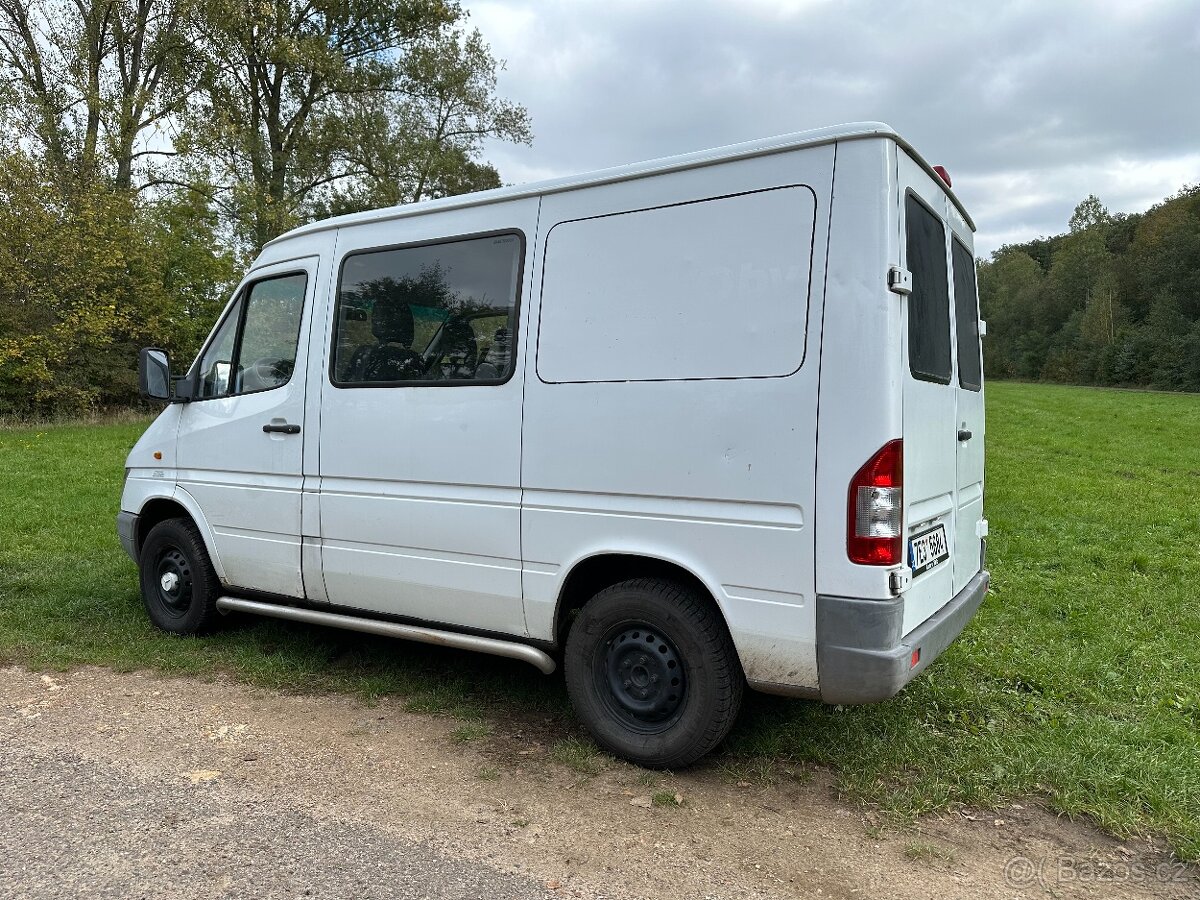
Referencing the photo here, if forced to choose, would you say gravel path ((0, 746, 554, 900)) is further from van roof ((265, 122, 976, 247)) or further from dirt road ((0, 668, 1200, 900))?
van roof ((265, 122, 976, 247))

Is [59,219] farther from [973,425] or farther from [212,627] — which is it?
[973,425]

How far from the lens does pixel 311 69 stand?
22.0 meters

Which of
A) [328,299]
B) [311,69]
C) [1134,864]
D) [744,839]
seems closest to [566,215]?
[328,299]

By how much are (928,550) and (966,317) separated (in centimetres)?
147

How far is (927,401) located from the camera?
11.4 ft

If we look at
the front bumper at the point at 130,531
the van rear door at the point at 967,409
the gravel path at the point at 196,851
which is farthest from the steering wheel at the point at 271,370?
the van rear door at the point at 967,409

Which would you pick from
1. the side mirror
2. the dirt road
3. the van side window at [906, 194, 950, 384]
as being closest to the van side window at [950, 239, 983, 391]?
the van side window at [906, 194, 950, 384]

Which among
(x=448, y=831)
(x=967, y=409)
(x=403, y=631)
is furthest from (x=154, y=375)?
(x=967, y=409)

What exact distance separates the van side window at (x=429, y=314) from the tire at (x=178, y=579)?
1.70 meters

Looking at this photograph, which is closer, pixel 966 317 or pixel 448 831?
pixel 448 831

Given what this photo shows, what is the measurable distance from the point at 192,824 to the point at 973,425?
3907 mm

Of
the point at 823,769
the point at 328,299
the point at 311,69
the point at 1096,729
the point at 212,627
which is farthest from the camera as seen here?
the point at 311,69

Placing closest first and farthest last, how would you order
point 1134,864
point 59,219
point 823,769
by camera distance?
point 1134,864 → point 823,769 → point 59,219

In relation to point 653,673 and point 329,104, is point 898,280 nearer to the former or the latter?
point 653,673
